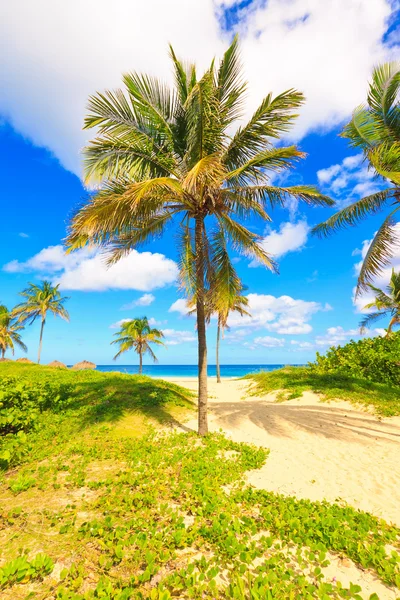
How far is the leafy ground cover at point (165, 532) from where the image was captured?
343cm

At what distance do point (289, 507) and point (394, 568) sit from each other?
1.74 meters

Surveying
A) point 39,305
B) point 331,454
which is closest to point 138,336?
point 39,305

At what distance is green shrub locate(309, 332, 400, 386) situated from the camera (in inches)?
663

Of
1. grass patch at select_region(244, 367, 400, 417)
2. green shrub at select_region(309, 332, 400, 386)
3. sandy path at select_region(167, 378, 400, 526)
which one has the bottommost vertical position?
sandy path at select_region(167, 378, 400, 526)

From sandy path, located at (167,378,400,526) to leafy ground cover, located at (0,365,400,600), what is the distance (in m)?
0.68

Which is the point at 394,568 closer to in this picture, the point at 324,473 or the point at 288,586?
the point at 288,586

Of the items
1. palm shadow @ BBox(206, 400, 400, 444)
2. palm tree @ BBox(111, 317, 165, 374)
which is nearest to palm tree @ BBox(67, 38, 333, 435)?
palm shadow @ BBox(206, 400, 400, 444)

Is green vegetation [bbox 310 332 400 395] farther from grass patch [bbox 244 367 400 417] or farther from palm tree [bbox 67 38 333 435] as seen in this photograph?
palm tree [bbox 67 38 333 435]

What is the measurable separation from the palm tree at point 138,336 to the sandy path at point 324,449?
63.4ft

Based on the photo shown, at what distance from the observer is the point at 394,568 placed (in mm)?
3881

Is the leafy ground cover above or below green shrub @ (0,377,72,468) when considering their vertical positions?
below

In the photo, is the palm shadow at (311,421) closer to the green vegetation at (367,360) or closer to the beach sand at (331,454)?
the beach sand at (331,454)

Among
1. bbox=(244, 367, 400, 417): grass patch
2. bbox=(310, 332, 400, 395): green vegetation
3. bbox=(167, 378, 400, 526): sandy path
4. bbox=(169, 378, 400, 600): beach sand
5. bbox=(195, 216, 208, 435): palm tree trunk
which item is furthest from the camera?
bbox=(310, 332, 400, 395): green vegetation

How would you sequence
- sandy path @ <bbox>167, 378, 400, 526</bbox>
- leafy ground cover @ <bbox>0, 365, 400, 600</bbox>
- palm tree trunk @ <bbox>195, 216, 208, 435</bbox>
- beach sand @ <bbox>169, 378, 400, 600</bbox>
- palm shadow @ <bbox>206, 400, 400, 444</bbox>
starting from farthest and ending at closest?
palm shadow @ <bbox>206, 400, 400, 444</bbox> < palm tree trunk @ <bbox>195, 216, 208, 435</bbox> < sandy path @ <bbox>167, 378, 400, 526</bbox> < beach sand @ <bbox>169, 378, 400, 600</bbox> < leafy ground cover @ <bbox>0, 365, 400, 600</bbox>
